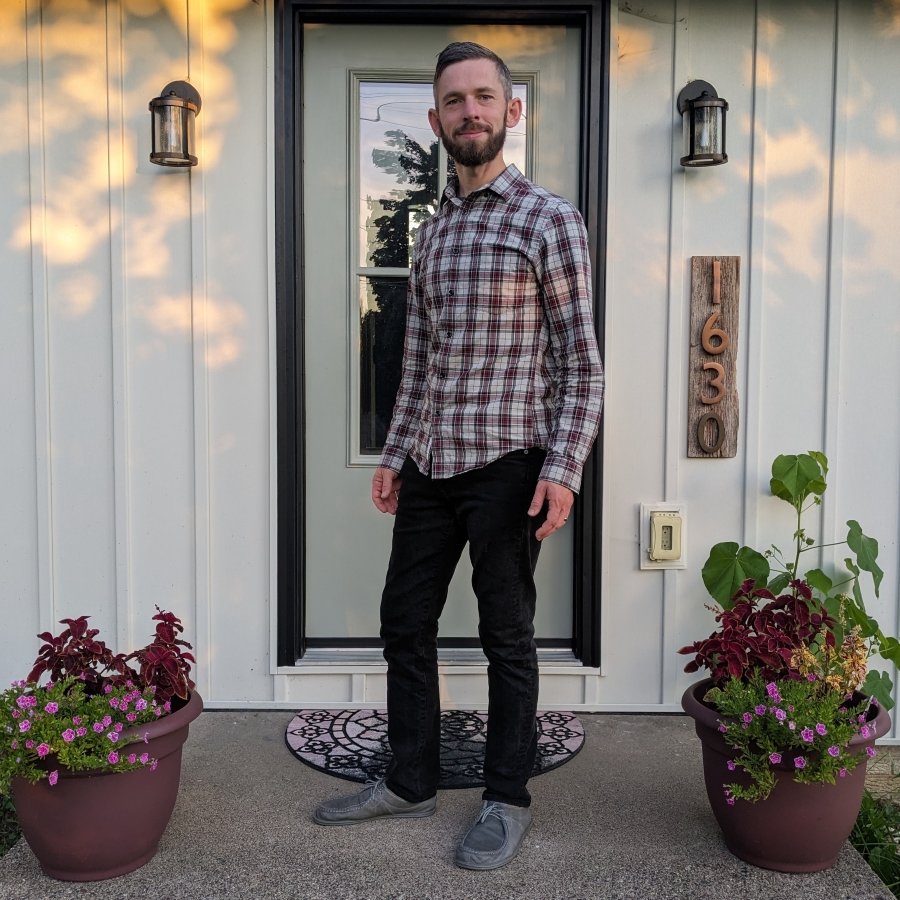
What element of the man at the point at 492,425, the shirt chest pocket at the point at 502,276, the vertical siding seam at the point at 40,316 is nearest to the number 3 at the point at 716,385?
the man at the point at 492,425

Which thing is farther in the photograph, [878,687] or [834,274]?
[834,274]

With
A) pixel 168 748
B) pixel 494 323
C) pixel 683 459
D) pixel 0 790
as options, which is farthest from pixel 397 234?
pixel 0 790

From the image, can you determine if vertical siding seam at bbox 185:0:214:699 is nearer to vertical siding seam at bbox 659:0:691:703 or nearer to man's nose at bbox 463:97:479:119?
man's nose at bbox 463:97:479:119

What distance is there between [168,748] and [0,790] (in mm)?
358

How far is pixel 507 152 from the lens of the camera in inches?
120

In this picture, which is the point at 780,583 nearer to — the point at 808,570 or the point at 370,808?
the point at 808,570

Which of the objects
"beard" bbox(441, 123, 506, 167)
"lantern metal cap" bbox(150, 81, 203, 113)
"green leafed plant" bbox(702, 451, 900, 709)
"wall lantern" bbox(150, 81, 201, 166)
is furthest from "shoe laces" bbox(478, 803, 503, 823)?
"lantern metal cap" bbox(150, 81, 203, 113)

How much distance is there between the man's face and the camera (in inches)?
83.7

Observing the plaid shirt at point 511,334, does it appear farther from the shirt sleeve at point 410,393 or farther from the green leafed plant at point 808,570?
the green leafed plant at point 808,570

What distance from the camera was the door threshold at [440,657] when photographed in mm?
3068

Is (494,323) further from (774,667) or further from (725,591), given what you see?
(725,591)

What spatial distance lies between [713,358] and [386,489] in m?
1.23

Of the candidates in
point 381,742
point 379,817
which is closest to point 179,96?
point 381,742

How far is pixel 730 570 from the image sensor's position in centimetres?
286
